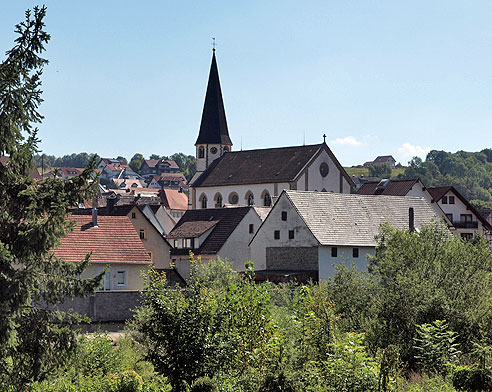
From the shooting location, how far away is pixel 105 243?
42.1 meters

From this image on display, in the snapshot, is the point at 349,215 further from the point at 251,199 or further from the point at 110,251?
the point at 251,199

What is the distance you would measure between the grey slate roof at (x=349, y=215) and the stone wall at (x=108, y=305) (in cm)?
1899

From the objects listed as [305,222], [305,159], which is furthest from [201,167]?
[305,222]

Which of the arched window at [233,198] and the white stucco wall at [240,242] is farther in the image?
the arched window at [233,198]

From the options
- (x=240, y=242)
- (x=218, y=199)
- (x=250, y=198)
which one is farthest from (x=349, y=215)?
(x=218, y=199)

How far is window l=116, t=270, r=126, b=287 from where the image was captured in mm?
40906

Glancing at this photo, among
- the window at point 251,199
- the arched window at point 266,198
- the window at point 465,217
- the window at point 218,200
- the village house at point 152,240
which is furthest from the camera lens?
the window at point 218,200

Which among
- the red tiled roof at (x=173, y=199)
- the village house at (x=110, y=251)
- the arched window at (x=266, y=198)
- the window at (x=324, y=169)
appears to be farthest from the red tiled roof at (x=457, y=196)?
the red tiled roof at (x=173, y=199)

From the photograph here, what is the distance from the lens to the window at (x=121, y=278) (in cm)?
4091

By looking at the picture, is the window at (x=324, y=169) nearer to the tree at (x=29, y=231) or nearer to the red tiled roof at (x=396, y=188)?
the red tiled roof at (x=396, y=188)

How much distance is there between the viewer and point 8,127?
17.8 meters

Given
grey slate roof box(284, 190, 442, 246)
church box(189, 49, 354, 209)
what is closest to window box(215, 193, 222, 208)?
church box(189, 49, 354, 209)

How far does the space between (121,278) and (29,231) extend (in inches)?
955

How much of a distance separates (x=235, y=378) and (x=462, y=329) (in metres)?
9.17
